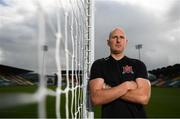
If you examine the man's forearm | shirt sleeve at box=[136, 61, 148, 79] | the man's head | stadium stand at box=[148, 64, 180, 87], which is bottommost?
stadium stand at box=[148, 64, 180, 87]

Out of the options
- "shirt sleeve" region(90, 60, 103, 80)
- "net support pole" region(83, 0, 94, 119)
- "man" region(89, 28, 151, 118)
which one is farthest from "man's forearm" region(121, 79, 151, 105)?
"net support pole" region(83, 0, 94, 119)

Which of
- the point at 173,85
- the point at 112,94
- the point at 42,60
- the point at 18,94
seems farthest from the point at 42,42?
the point at 173,85

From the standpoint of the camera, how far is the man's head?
2.32 metres

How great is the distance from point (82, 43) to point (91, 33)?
0.50ft

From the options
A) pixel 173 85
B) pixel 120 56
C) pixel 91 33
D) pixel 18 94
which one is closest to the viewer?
pixel 18 94

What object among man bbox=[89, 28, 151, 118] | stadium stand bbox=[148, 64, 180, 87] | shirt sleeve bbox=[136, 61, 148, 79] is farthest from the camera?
stadium stand bbox=[148, 64, 180, 87]

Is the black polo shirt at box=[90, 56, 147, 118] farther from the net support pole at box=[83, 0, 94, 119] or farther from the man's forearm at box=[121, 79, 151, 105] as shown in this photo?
the net support pole at box=[83, 0, 94, 119]

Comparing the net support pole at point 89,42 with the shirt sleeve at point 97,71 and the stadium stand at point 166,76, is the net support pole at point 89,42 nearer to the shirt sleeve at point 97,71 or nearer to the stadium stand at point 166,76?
the shirt sleeve at point 97,71

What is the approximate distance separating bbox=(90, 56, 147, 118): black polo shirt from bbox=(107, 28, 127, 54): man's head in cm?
7

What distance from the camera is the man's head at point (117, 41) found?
2316 mm

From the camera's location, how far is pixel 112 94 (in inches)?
87.1

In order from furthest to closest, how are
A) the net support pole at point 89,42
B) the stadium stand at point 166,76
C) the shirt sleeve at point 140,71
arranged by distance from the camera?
the stadium stand at point 166,76 < the net support pole at point 89,42 < the shirt sleeve at point 140,71

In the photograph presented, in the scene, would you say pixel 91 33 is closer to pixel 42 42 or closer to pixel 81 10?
pixel 81 10

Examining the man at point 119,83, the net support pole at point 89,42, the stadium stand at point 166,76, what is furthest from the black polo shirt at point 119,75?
the stadium stand at point 166,76
